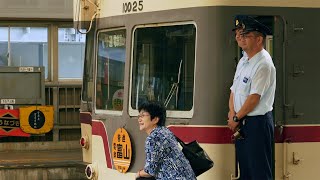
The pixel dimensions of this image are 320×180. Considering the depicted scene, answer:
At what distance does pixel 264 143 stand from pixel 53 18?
11135 millimetres

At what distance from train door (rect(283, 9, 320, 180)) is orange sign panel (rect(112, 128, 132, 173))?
1.56m

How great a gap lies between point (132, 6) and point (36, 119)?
30.3 ft

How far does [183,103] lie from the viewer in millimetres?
6391

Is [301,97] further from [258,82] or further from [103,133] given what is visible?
[103,133]

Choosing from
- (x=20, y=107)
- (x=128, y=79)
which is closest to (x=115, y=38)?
(x=128, y=79)

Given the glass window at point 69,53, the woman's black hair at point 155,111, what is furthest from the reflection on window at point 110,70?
the glass window at point 69,53

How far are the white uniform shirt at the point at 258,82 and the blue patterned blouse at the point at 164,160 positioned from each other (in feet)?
2.37

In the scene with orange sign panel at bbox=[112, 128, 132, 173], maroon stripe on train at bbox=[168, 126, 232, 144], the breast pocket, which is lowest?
orange sign panel at bbox=[112, 128, 132, 173]

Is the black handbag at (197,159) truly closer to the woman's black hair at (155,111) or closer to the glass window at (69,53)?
the woman's black hair at (155,111)

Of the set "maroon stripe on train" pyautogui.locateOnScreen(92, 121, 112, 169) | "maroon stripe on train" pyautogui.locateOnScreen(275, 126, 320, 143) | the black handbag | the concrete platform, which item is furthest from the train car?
the concrete platform

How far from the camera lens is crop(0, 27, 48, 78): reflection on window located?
53.8 ft

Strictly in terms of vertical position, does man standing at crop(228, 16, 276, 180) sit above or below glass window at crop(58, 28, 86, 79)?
below

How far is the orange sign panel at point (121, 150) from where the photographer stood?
6871mm

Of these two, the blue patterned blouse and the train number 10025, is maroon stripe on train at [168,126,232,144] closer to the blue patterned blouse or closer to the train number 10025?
the blue patterned blouse
